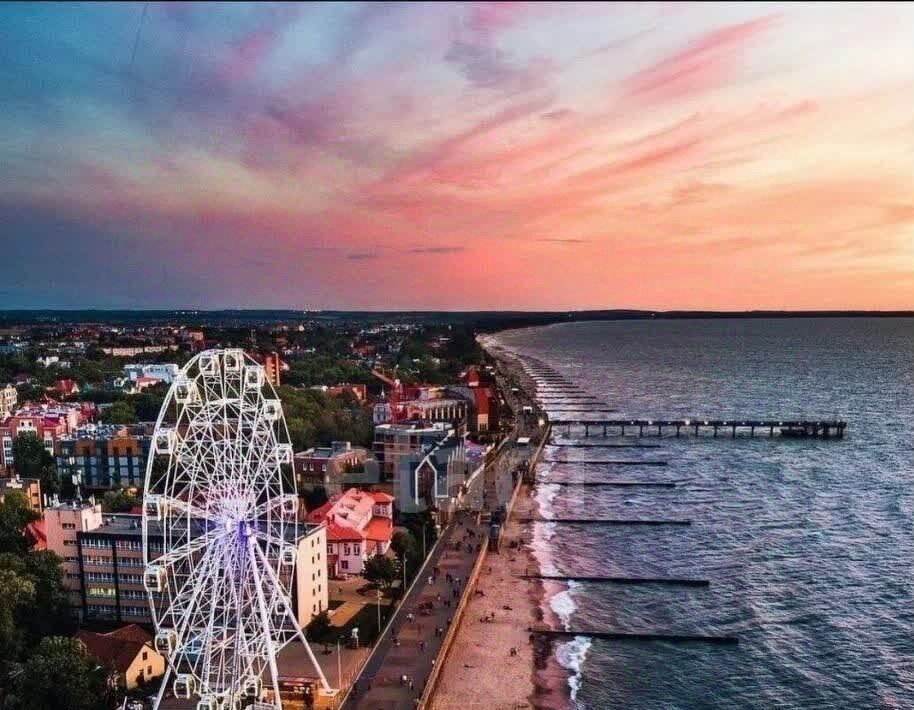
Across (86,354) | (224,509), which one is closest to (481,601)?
(224,509)

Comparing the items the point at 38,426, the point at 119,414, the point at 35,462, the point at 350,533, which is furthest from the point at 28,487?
the point at 119,414

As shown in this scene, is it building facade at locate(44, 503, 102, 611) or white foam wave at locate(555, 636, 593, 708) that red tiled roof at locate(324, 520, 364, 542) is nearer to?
building facade at locate(44, 503, 102, 611)

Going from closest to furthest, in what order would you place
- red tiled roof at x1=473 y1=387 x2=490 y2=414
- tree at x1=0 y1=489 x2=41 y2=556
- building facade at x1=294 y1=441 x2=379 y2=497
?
tree at x1=0 y1=489 x2=41 y2=556
building facade at x1=294 y1=441 x2=379 y2=497
red tiled roof at x1=473 y1=387 x2=490 y2=414

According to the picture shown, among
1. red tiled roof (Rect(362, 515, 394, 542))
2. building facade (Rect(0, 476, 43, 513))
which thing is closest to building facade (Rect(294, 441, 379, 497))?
red tiled roof (Rect(362, 515, 394, 542))

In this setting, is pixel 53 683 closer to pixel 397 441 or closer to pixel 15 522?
pixel 15 522

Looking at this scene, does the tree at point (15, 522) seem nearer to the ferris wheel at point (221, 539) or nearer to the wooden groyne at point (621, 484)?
the ferris wheel at point (221, 539)

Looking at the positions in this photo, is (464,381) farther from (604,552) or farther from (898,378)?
(898,378)

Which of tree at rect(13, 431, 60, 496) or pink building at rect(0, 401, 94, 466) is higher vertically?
pink building at rect(0, 401, 94, 466)
